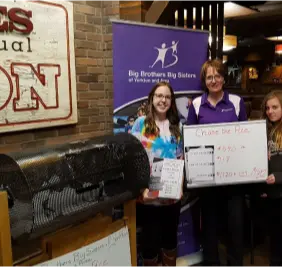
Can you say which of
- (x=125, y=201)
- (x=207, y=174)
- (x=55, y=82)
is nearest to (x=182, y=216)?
(x=207, y=174)

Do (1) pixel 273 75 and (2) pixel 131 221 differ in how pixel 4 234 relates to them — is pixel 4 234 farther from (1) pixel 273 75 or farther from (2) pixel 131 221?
(1) pixel 273 75

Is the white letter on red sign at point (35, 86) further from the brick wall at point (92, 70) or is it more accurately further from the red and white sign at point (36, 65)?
the brick wall at point (92, 70)

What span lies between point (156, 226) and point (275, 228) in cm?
83

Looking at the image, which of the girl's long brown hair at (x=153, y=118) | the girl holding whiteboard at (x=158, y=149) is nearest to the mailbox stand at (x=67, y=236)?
the girl holding whiteboard at (x=158, y=149)

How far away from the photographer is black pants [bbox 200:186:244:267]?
2395 millimetres

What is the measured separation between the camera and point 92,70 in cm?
280

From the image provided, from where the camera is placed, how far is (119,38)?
7.98 feet

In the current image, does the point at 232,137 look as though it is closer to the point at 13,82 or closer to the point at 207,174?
the point at 207,174

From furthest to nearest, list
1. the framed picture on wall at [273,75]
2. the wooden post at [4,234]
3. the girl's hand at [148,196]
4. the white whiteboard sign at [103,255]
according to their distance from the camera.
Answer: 1. the framed picture on wall at [273,75]
2. the girl's hand at [148,196]
3. the white whiteboard sign at [103,255]
4. the wooden post at [4,234]

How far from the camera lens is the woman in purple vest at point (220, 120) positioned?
236cm

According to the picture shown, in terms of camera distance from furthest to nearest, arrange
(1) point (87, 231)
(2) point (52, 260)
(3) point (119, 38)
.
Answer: (3) point (119, 38) → (1) point (87, 231) → (2) point (52, 260)

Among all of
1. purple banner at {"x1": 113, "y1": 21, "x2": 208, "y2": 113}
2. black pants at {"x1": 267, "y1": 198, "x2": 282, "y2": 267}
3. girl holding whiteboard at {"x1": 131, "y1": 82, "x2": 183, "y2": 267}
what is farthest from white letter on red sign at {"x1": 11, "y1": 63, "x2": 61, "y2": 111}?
black pants at {"x1": 267, "y1": 198, "x2": 282, "y2": 267}

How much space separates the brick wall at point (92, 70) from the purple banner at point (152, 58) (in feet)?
1.28

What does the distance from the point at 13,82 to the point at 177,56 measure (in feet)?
3.98
